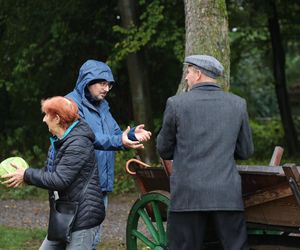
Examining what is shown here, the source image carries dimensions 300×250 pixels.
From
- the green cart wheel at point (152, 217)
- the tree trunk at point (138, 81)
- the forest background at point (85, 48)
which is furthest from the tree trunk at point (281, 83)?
the green cart wheel at point (152, 217)

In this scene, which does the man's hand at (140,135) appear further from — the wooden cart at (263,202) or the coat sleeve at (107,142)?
the wooden cart at (263,202)

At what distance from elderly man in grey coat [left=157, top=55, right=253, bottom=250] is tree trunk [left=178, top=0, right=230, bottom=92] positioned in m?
3.32

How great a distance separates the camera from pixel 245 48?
19922 millimetres

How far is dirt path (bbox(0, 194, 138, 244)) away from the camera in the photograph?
956 centimetres

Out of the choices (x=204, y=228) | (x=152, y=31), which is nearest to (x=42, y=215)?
(x=152, y=31)

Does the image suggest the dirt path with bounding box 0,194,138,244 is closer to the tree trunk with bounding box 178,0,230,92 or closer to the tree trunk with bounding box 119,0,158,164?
the tree trunk with bounding box 119,0,158,164

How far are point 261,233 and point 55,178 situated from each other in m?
1.48

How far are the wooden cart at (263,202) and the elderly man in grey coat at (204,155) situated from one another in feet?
0.72

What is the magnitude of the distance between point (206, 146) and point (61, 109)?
0.97 m

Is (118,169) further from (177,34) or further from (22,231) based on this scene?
(22,231)

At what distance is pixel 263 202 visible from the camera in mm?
4750

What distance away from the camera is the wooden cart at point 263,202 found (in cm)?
459

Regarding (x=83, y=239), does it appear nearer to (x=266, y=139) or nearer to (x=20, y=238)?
(x=20, y=238)

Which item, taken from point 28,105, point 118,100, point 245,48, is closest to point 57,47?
point 118,100
